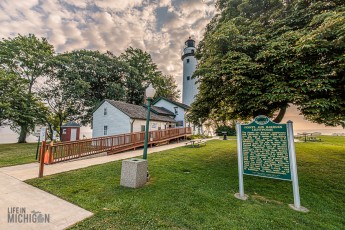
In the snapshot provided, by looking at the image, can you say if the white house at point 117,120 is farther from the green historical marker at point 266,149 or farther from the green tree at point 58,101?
the green historical marker at point 266,149

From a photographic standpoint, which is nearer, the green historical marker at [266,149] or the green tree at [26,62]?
the green historical marker at [266,149]

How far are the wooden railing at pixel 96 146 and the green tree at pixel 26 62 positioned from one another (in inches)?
407

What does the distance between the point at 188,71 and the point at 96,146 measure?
2304 cm

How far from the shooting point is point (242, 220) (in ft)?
10.2

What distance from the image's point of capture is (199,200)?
3.93 m

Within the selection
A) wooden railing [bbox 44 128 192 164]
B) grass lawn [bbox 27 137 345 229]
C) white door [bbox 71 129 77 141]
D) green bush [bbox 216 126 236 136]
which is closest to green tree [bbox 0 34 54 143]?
white door [bbox 71 129 77 141]

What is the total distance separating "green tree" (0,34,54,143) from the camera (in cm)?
1614

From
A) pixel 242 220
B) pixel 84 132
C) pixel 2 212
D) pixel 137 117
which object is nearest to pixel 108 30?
pixel 137 117

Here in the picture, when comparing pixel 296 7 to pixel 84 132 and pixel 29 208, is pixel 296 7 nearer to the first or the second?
pixel 29 208

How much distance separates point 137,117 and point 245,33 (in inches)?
495

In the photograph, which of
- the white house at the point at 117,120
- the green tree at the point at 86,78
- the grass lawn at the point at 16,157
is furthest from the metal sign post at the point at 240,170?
the green tree at the point at 86,78

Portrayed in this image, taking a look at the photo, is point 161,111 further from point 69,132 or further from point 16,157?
point 16,157

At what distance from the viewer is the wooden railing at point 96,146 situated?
7980 mm

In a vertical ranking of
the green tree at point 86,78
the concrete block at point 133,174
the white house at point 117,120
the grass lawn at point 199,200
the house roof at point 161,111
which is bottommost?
the grass lawn at point 199,200
